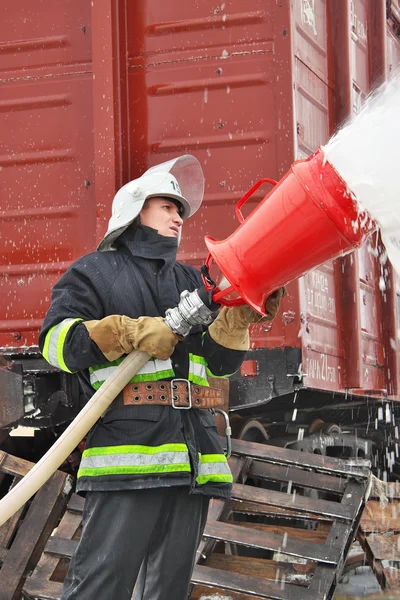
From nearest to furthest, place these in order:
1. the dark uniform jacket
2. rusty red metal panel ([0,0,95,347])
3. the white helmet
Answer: the dark uniform jacket, the white helmet, rusty red metal panel ([0,0,95,347])

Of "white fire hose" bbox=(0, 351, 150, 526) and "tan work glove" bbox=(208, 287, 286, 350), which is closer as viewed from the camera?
"white fire hose" bbox=(0, 351, 150, 526)

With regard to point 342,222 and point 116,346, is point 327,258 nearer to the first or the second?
point 342,222

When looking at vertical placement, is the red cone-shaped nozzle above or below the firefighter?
above

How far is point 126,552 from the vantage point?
3.15 m

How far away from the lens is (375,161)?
9.69 feet

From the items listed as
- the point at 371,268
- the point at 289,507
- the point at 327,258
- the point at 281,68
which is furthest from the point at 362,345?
the point at 327,258

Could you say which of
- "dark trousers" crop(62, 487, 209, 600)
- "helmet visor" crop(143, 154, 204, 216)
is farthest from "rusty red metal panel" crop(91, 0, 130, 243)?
"dark trousers" crop(62, 487, 209, 600)

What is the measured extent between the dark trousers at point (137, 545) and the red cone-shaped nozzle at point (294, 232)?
0.71 meters

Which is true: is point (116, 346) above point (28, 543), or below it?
above

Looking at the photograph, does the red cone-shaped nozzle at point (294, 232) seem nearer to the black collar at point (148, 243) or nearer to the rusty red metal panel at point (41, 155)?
the black collar at point (148, 243)

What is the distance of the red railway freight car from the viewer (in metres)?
5.22

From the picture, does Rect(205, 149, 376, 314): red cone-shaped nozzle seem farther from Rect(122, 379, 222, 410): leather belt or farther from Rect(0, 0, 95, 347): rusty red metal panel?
Rect(0, 0, 95, 347): rusty red metal panel

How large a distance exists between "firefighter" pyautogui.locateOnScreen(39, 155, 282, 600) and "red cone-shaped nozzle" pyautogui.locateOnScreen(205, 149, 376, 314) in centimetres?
16

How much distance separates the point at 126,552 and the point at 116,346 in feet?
2.18
